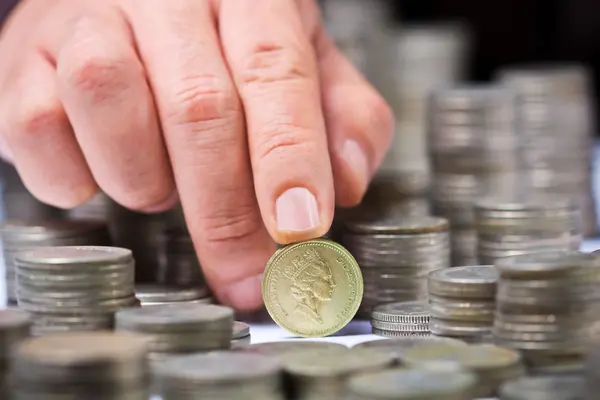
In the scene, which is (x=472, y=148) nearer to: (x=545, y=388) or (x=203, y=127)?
(x=203, y=127)

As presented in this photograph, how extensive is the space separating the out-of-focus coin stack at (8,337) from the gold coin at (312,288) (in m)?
0.44

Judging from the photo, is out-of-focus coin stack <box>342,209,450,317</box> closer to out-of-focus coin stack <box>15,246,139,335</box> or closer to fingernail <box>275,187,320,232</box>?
fingernail <box>275,187,320,232</box>

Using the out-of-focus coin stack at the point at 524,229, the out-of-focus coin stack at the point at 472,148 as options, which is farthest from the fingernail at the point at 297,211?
the out-of-focus coin stack at the point at 472,148

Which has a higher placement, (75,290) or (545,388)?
(75,290)

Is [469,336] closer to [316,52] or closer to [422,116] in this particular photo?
[316,52]

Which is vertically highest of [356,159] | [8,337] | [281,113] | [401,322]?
[281,113]

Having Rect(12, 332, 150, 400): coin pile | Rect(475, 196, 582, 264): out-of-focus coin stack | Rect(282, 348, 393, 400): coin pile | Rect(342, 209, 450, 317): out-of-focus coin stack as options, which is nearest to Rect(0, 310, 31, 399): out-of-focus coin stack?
Rect(12, 332, 150, 400): coin pile

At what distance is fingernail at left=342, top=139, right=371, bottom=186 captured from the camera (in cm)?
230

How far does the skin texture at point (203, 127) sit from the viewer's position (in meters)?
2.08

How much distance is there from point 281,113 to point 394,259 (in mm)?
345

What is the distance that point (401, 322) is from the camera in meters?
2.07

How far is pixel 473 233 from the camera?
2752mm

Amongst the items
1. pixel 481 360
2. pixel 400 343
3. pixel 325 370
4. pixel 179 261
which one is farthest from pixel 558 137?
pixel 325 370

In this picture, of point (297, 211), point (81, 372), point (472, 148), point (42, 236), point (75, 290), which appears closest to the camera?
point (81, 372)
